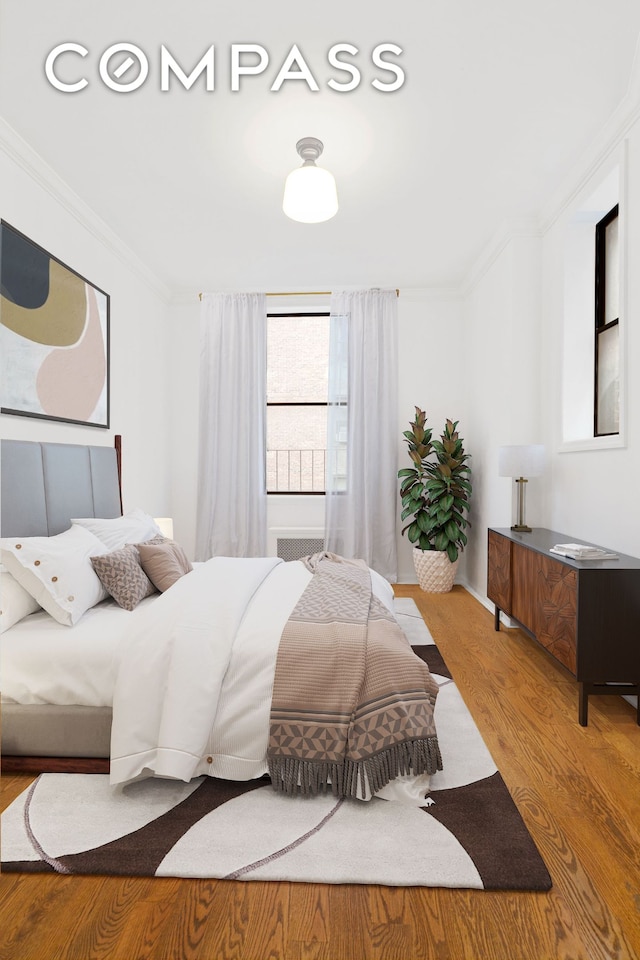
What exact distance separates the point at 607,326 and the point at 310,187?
1889mm

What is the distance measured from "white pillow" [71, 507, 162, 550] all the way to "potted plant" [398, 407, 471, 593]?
248 cm

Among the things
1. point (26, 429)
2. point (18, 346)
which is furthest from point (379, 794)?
point (18, 346)

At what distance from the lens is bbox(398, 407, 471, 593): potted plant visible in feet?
16.3

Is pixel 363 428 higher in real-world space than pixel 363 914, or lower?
higher

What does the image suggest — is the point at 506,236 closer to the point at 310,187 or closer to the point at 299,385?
the point at 310,187

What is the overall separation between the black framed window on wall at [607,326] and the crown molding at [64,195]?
3.20 meters

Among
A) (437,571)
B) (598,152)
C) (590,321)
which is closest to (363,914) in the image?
(590,321)

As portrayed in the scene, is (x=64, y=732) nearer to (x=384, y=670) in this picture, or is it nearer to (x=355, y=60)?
(x=384, y=670)

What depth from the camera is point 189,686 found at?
191cm

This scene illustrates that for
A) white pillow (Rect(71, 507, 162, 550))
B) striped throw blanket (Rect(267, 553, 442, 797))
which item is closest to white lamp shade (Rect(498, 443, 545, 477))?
striped throw blanket (Rect(267, 553, 442, 797))

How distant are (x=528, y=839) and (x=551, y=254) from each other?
3.48m

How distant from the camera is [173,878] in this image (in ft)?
5.14

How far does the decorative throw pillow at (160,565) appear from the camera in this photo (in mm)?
2822

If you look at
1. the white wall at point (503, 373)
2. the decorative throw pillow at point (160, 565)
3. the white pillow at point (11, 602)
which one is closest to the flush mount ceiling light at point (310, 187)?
the white wall at point (503, 373)
